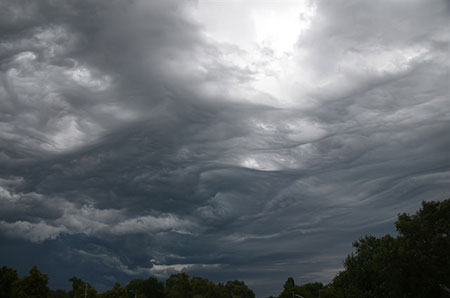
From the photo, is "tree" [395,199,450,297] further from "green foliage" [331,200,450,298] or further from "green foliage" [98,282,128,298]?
"green foliage" [98,282,128,298]

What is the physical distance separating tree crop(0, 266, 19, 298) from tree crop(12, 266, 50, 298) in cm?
512

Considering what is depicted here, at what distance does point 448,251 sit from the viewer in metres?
66.8

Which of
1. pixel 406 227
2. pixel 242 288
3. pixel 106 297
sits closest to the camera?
pixel 406 227

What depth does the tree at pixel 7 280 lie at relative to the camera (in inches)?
3538

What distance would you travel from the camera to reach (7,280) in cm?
9100

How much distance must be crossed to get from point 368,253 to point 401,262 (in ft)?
67.4

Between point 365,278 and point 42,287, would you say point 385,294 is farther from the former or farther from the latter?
point 42,287

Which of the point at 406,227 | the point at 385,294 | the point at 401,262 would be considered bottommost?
the point at 385,294

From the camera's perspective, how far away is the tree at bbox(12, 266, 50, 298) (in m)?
83.4

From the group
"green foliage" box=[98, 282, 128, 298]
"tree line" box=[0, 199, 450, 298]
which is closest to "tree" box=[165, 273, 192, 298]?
"green foliage" box=[98, 282, 128, 298]

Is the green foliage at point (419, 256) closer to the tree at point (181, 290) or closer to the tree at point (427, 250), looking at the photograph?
the tree at point (427, 250)

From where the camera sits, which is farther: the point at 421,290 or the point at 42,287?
the point at 42,287

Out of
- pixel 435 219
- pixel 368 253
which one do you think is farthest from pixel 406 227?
pixel 368 253

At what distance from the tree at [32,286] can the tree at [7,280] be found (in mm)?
5123
